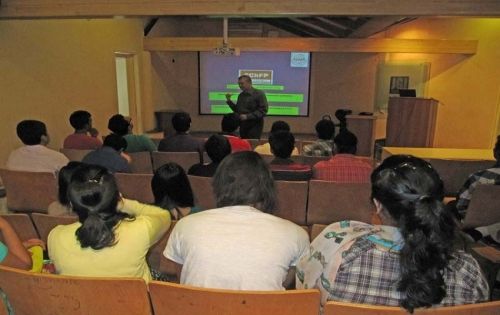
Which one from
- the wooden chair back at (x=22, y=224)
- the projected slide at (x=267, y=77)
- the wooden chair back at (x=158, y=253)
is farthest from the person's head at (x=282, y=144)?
the projected slide at (x=267, y=77)

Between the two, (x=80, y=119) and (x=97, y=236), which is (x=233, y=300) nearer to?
(x=97, y=236)

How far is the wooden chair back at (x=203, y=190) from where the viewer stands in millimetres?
2700

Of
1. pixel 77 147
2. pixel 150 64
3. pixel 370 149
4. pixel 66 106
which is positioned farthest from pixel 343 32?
pixel 77 147

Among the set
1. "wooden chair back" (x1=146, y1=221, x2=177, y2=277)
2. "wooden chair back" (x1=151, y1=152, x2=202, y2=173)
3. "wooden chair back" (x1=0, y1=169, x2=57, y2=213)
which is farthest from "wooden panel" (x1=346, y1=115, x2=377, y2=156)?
"wooden chair back" (x1=146, y1=221, x2=177, y2=277)

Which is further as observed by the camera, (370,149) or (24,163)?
(370,149)

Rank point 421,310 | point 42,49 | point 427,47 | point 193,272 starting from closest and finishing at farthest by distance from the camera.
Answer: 1. point 421,310
2. point 193,272
3. point 42,49
4. point 427,47

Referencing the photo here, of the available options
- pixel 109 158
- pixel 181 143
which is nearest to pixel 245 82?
pixel 181 143

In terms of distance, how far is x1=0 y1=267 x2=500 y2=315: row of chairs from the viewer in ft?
3.55

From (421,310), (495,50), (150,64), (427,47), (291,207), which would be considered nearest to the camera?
(421,310)

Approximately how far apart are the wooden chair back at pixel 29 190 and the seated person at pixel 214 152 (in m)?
1.05

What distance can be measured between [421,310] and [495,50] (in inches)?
280

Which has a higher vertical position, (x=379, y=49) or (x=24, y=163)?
(x=379, y=49)

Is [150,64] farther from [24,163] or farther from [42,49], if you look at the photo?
[24,163]

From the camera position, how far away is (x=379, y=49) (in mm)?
7566
